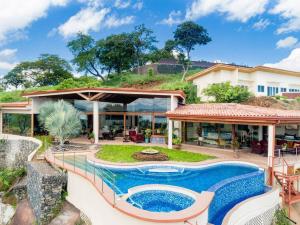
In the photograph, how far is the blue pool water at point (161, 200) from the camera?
11266 mm

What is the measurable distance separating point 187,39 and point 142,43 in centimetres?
955

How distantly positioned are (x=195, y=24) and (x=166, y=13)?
42.0ft

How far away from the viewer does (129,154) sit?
20.2 meters

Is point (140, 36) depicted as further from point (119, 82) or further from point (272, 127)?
point (272, 127)

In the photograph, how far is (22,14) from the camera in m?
34.4

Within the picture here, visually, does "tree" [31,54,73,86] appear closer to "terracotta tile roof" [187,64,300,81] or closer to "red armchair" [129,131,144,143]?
"terracotta tile roof" [187,64,300,81]

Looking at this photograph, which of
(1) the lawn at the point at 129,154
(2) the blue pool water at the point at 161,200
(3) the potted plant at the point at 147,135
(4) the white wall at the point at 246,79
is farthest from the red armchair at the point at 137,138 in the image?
(4) the white wall at the point at 246,79

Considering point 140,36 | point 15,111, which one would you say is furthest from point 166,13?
point 15,111

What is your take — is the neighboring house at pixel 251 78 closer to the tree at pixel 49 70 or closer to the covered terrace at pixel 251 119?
the covered terrace at pixel 251 119

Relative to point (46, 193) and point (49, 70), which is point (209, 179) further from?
point (49, 70)

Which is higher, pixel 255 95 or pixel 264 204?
pixel 255 95

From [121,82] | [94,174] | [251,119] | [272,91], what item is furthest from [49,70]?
[94,174]

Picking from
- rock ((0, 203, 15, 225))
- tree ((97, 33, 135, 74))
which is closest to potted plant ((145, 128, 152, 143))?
rock ((0, 203, 15, 225))

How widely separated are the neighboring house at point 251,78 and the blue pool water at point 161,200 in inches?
978
